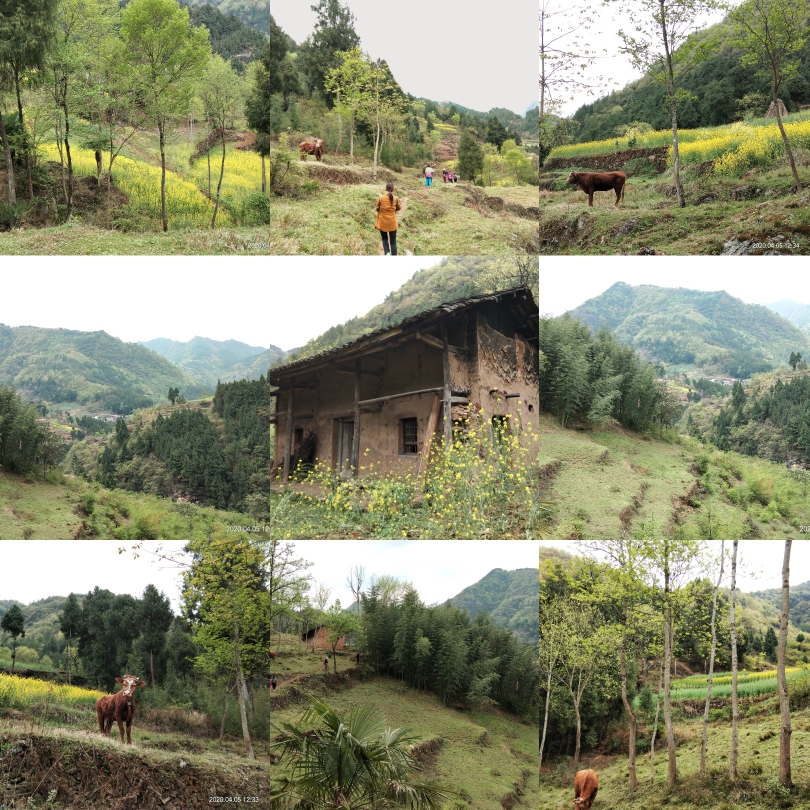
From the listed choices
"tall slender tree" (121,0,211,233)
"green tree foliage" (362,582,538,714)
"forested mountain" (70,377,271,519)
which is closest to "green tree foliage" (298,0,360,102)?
"tall slender tree" (121,0,211,233)

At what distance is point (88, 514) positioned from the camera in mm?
5934

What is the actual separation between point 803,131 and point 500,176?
3.43m

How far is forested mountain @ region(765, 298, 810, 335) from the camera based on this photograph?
5930 millimetres

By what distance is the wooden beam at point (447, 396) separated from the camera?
5.36 meters

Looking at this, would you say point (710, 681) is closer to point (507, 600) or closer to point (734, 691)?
point (734, 691)

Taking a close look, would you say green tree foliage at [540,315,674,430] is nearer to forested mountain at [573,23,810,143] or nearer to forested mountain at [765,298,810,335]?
forested mountain at [765,298,810,335]

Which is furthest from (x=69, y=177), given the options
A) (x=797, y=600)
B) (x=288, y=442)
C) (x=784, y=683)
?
(x=784, y=683)

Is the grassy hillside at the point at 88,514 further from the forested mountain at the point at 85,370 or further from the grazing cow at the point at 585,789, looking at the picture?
the grazing cow at the point at 585,789

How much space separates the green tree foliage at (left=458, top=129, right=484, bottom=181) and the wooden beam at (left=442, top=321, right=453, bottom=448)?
3.42 metres

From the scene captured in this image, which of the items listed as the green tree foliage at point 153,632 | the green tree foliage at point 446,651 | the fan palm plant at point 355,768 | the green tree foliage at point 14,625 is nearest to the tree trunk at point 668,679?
the green tree foliage at point 446,651

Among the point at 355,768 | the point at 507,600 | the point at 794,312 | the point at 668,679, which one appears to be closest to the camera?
the point at 355,768

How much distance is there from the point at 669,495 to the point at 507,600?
2093mm

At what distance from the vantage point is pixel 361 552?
5.91 m

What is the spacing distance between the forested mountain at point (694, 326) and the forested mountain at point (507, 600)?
297cm
